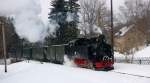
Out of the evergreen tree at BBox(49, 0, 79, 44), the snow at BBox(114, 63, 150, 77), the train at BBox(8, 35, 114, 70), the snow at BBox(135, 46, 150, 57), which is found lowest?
the snow at BBox(114, 63, 150, 77)

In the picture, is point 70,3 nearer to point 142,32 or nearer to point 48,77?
point 142,32

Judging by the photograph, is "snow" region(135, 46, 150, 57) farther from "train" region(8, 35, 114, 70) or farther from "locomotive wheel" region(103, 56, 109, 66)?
"locomotive wheel" region(103, 56, 109, 66)

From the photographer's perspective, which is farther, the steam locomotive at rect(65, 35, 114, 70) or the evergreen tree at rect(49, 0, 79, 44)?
the evergreen tree at rect(49, 0, 79, 44)

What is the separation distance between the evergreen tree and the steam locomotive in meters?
12.8

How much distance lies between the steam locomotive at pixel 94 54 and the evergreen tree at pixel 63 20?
12.8 m

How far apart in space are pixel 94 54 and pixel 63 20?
51.4 ft

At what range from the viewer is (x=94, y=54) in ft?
89.6

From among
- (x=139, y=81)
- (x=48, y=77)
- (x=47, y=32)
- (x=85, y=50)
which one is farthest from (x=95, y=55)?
(x=47, y=32)

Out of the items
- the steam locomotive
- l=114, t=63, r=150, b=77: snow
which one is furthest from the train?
l=114, t=63, r=150, b=77: snow

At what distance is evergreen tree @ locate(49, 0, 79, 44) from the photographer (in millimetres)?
43000

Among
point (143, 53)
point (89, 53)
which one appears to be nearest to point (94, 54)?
point (89, 53)

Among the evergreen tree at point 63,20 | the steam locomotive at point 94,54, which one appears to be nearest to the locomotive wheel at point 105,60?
the steam locomotive at point 94,54

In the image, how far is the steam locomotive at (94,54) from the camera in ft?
88.1

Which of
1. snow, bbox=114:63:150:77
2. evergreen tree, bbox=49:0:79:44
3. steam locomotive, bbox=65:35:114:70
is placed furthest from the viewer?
evergreen tree, bbox=49:0:79:44
